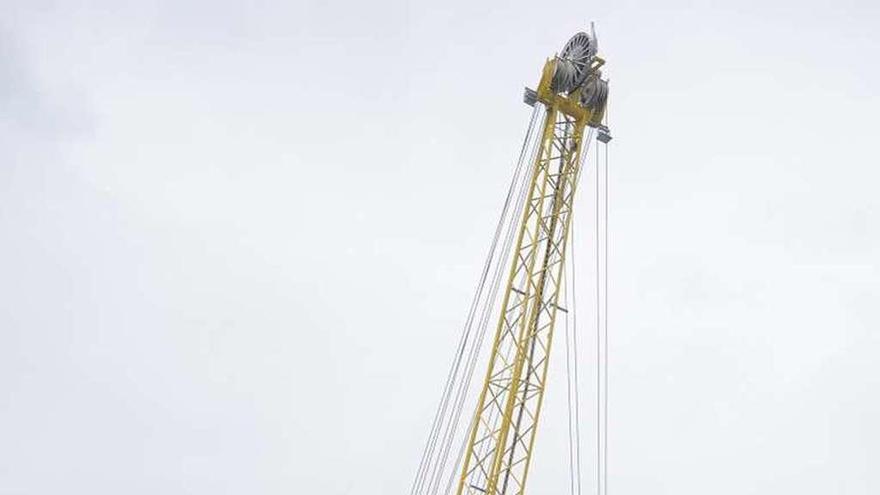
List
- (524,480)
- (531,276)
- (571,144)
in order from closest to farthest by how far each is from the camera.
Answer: (524,480)
(531,276)
(571,144)

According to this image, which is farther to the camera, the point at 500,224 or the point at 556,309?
the point at 500,224

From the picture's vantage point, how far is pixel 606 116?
38.5 m

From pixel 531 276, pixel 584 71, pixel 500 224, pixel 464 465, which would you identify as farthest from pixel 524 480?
pixel 584 71

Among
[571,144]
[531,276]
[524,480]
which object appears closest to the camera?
[524,480]

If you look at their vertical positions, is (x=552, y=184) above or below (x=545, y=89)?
below

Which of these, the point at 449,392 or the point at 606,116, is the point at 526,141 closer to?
the point at 606,116

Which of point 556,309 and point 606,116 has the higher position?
point 606,116

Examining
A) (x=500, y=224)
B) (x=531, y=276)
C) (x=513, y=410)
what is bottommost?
(x=513, y=410)

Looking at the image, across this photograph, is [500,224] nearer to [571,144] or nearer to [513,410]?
[571,144]

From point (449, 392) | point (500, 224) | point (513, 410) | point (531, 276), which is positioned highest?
point (500, 224)

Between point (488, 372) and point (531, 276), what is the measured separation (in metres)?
4.46

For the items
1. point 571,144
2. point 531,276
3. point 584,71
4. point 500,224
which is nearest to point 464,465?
point 531,276

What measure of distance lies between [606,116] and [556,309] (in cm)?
954

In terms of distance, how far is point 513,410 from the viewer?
3347 centimetres
